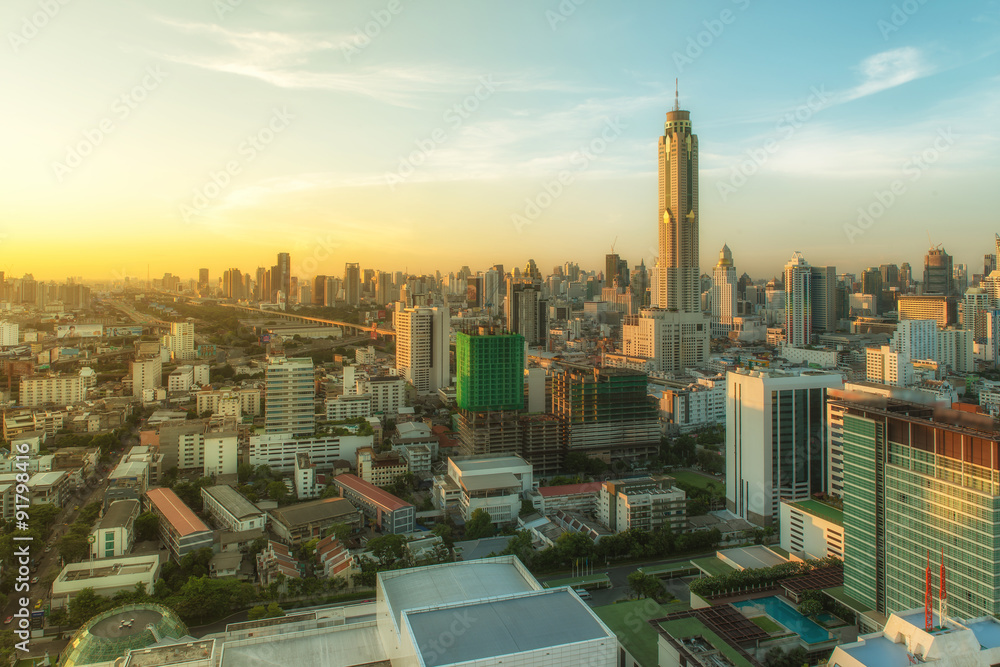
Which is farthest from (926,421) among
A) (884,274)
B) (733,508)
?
(884,274)

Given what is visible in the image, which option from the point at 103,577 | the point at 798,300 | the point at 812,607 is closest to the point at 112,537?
the point at 103,577

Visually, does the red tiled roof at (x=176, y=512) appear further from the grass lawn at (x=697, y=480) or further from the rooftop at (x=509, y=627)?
the grass lawn at (x=697, y=480)

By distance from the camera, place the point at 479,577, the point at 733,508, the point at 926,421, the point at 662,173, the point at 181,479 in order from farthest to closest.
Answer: the point at 662,173 → the point at 181,479 → the point at 733,508 → the point at 479,577 → the point at 926,421

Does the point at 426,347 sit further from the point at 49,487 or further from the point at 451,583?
the point at 451,583

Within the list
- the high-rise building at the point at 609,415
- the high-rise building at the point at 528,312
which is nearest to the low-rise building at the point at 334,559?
the high-rise building at the point at 609,415

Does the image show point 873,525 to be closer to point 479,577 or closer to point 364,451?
point 479,577

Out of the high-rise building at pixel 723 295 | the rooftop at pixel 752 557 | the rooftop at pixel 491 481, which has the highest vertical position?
the high-rise building at pixel 723 295
